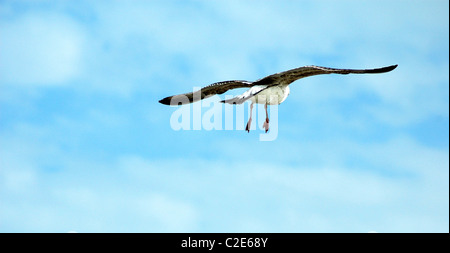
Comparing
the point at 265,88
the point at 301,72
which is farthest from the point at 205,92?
the point at 301,72

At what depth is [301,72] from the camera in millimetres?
24000

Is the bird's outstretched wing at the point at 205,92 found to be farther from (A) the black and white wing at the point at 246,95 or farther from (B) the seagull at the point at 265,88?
(A) the black and white wing at the point at 246,95

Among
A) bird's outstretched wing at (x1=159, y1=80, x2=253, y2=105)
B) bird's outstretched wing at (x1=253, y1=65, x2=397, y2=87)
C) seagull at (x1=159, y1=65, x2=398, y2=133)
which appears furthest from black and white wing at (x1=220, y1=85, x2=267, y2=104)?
bird's outstretched wing at (x1=159, y1=80, x2=253, y2=105)

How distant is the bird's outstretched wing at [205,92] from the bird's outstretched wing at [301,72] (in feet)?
4.46

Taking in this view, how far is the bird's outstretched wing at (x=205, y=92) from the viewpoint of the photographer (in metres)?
26.6

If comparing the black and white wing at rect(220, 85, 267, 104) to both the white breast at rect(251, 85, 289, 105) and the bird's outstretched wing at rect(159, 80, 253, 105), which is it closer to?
the white breast at rect(251, 85, 289, 105)

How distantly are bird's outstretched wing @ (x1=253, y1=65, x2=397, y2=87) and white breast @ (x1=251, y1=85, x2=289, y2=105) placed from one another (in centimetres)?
22

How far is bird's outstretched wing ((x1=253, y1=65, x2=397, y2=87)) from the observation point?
22.9 metres
